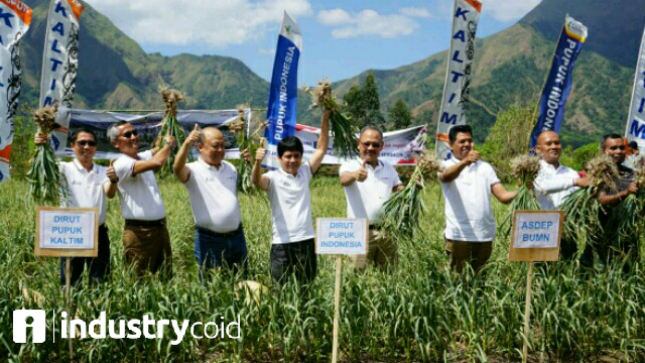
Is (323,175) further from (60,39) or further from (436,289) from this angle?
(436,289)

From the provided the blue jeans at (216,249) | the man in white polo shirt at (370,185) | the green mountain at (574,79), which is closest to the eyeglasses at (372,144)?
the man in white polo shirt at (370,185)

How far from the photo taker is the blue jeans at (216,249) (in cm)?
435

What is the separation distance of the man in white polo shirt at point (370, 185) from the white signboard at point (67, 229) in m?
1.96

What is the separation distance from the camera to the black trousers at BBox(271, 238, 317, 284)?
4262 millimetres

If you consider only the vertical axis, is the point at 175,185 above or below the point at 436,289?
above

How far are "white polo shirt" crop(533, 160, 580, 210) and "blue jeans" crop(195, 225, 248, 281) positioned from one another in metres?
2.58

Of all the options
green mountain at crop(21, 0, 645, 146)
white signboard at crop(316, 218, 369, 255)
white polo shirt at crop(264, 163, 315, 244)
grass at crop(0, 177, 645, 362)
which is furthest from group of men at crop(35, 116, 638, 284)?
green mountain at crop(21, 0, 645, 146)

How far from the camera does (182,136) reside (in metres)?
4.95

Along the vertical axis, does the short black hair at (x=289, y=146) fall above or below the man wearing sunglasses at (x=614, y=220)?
above

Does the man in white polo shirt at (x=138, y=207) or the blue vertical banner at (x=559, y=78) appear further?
the blue vertical banner at (x=559, y=78)

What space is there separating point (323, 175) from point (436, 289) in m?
14.4

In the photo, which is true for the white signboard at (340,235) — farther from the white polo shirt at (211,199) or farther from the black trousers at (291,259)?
the white polo shirt at (211,199)

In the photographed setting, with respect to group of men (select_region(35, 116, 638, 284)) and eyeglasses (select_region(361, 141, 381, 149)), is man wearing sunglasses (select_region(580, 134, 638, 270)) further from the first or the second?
eyeglasses (select_region(361, 141, 381, 149))

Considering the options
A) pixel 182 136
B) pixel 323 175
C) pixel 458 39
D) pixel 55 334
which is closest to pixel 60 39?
pixel 182 136
